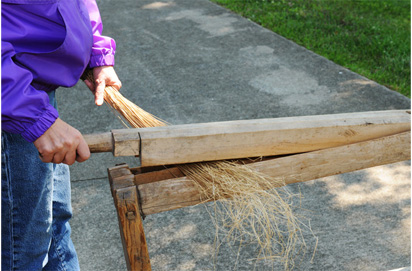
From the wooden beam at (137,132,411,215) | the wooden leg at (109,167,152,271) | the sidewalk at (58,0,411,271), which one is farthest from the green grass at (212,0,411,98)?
the wooden leg at (109,167,152,271)

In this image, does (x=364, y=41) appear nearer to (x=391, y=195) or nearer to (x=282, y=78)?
(x=282, y=78)

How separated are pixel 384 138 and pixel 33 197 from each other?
1.31m

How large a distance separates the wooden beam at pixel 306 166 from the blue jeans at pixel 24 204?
39 cm

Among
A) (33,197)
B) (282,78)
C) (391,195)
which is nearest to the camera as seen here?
(33,197)

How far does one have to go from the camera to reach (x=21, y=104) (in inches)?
59.5

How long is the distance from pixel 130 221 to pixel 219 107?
287 centimetres

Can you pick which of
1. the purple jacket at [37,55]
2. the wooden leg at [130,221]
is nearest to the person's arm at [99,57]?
A: the purple jacket at [37,55]

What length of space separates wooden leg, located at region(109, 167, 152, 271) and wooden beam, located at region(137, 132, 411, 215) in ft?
0.17

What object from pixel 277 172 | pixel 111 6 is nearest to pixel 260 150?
pixel 277 172

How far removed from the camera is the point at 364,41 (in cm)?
587

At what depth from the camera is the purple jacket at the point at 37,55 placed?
151cm

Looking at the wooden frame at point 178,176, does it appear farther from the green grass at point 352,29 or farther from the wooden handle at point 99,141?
the green grass at point 352,29

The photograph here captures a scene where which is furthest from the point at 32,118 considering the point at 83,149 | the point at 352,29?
the point at 352,29

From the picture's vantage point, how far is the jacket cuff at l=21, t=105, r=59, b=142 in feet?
5.09
